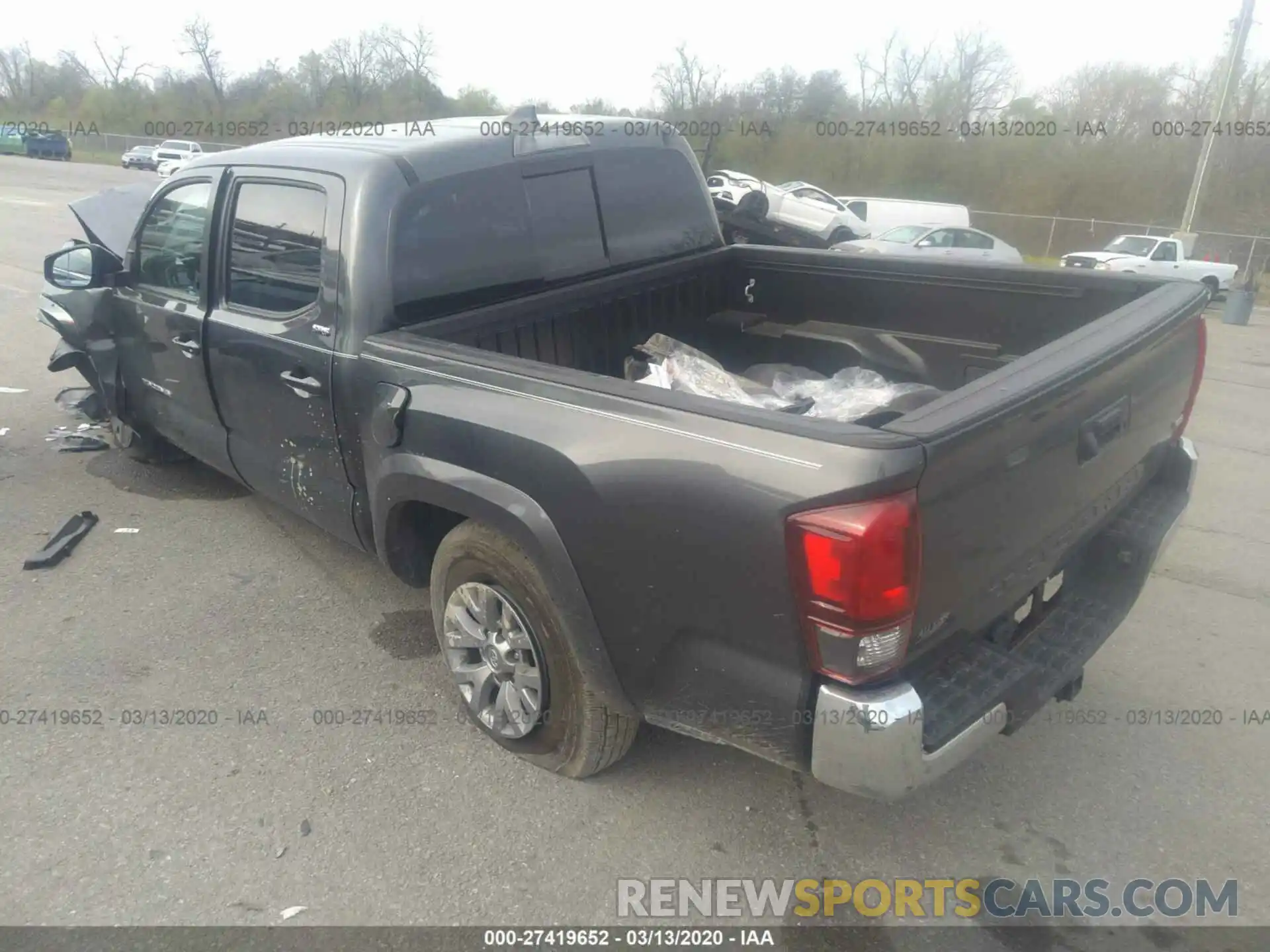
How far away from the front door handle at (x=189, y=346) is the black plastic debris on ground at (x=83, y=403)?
4.98 ft

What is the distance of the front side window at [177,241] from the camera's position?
3.82 meters

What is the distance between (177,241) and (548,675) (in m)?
2.78

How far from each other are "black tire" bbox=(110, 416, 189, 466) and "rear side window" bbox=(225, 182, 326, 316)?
2.12 meters

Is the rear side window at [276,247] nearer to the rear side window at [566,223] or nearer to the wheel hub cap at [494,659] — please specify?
the rear side window at [566,223]

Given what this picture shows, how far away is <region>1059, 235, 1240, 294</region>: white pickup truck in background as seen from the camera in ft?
68.6

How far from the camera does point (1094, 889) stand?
8.27 feet

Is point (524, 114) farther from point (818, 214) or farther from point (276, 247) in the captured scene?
point (818, 214)

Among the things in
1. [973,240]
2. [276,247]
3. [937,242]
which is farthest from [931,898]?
[973,240]

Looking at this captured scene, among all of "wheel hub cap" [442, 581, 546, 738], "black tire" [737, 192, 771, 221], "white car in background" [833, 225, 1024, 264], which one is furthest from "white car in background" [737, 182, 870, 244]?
"wheel hub cap" [442, 581, 546, 738]

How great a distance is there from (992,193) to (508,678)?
36718mm

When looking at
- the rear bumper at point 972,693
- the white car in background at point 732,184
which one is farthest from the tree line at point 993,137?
the rear bumper at point 972,693

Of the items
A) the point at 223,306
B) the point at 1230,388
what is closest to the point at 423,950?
the point at 223,306

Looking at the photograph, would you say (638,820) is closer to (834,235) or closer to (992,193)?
(834,235)

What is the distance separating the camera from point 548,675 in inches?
108
